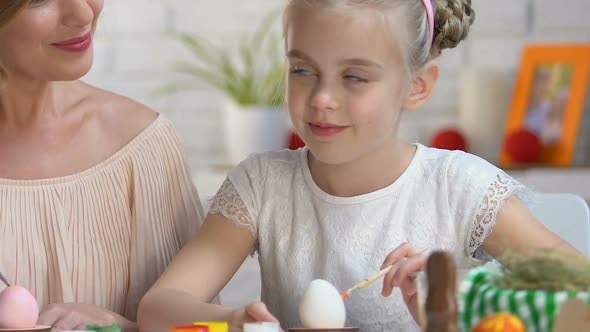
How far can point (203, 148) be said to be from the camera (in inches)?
149

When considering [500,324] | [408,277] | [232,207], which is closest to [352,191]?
[232,207]

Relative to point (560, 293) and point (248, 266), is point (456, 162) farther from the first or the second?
point (248, 266)

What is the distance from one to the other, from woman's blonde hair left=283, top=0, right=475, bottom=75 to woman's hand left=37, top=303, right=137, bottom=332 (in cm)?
51

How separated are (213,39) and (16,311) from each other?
260 centimetres

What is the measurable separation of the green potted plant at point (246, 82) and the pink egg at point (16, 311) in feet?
7.37

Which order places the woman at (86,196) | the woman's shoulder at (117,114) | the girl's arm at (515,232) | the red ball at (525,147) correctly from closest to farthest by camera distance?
the girl's arm at (515,232) < the woman at (86,196) < the woman's shoulder at (117,114) < the red ball at (525,147)

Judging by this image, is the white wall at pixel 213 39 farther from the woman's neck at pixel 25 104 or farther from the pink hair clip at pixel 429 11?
the pink hair clip at pixel 429 11

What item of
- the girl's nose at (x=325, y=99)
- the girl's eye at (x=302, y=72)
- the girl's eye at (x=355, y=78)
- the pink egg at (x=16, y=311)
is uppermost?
the girl's eye at (x=302, y=72)

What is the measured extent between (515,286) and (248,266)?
260 cm

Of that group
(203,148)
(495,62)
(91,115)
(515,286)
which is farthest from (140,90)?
(515,286)

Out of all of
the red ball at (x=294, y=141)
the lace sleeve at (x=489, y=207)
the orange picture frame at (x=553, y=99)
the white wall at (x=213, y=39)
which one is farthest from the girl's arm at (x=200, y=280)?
the white wall at (x=213, y=39)

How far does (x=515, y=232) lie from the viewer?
1479 millimetres

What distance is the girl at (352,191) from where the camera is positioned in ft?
4.62

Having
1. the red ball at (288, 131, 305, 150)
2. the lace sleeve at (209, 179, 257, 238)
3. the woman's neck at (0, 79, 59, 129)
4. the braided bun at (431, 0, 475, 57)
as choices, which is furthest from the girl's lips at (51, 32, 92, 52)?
the red ball at (288, 131, 305, 150)
